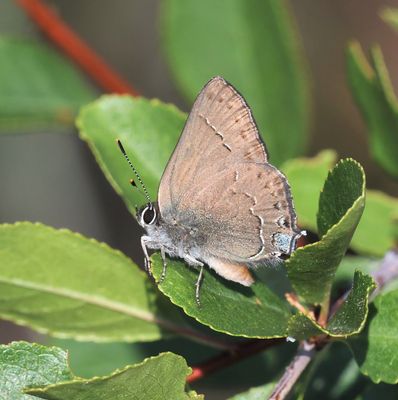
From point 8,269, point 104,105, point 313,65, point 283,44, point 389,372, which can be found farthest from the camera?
point 313,65

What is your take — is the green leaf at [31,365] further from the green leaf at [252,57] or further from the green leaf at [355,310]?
the green leaf at [252,57]

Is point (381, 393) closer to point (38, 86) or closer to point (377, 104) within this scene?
point (377, 104)

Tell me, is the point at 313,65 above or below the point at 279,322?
below

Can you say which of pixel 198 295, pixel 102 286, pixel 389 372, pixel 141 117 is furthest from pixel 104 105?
pixel 389 372

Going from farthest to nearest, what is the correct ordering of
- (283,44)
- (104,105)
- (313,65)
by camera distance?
1. (313,65)
2. (283,44)
3. (104,105)

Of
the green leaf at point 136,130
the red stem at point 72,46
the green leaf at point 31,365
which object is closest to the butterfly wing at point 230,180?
the green leaf at point 136,130

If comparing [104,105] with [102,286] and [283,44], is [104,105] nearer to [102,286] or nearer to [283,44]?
[102,286]

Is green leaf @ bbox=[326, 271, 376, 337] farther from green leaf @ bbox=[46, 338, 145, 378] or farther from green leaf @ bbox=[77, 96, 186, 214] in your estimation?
green leaf @ bbox=[46, 338, 145, 378]
